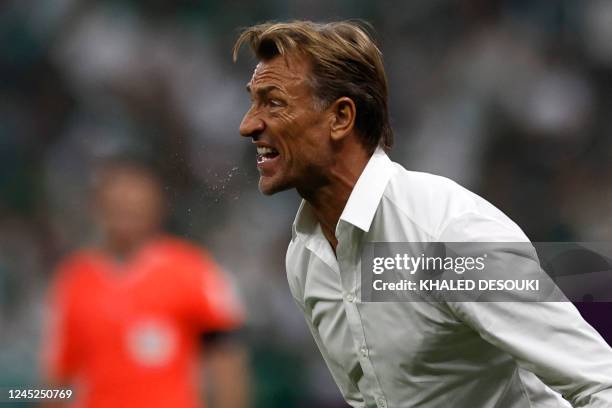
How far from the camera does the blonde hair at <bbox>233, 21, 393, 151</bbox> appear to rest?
5.65 ft

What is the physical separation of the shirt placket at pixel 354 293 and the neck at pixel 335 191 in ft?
0.20

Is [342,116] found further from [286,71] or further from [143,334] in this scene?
[143,334]

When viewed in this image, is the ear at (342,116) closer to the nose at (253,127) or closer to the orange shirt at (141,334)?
the nose at (253,127)

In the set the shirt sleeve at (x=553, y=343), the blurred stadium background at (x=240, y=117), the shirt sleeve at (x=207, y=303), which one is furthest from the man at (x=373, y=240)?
the blurred stadium background at (x=240, y=117)

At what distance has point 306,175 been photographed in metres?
1.71

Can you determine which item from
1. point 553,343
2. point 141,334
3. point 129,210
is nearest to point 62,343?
point 141,334

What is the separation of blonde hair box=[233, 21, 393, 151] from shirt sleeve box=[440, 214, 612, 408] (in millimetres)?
364

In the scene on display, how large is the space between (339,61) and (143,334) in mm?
918

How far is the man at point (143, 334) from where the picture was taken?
2371 millimetres

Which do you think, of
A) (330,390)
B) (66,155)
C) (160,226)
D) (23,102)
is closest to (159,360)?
(160,226)

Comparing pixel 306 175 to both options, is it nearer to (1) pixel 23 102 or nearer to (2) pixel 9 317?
(2) pixel 9 317

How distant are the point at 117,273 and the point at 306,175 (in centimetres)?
83

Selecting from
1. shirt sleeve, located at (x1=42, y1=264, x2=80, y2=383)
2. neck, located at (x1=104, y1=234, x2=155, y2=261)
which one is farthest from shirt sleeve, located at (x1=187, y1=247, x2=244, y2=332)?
shirt sleeve, located at (x1=42, y1=264, x2=80, y2=383)

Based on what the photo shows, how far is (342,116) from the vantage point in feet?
5.69
